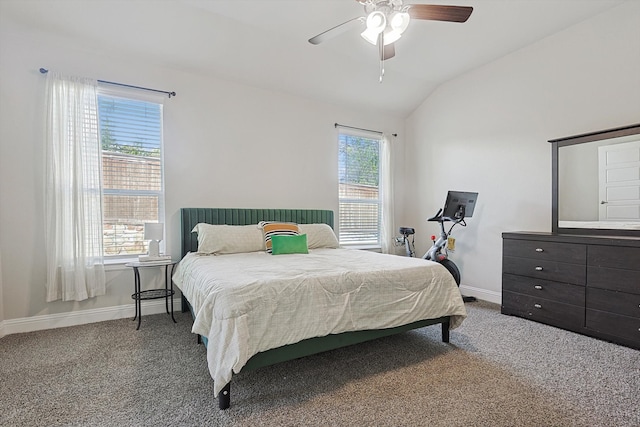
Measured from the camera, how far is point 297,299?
1.87 metres

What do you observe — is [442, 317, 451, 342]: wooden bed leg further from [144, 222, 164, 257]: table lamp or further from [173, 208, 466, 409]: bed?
[144, 222, 164, 257]: table lamp

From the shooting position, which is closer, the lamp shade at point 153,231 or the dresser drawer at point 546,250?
the dresser drawer at point 546,250

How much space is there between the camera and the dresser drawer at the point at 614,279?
2514 millimetres

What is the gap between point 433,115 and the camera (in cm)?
482

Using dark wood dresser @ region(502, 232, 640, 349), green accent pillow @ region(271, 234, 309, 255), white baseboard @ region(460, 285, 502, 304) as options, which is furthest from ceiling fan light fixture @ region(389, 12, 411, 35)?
white baseboard @ region(460, 285, 502, 304)

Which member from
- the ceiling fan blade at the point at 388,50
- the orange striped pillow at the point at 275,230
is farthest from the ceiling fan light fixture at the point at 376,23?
the orange striped pillow at the point at 275,230

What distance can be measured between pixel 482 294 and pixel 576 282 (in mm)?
1317

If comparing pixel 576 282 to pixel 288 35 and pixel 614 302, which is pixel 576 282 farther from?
pixel 288 35

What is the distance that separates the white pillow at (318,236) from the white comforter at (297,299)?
96 centimetres

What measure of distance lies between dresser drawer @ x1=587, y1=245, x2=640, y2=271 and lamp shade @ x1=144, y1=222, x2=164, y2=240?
13.6 feet

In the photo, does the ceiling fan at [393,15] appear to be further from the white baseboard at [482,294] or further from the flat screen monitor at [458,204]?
the white baseboard at [482,294]

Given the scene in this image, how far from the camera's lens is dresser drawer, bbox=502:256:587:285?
2852 millimetres

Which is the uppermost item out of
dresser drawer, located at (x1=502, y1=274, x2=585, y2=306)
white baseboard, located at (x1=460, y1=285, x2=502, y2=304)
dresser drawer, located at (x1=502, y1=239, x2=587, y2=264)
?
dresser drawer, located at (x1=502, y1=239, x2=587, y2=264)

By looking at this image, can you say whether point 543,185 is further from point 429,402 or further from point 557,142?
point 429,402
